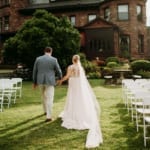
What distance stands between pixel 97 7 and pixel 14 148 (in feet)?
121

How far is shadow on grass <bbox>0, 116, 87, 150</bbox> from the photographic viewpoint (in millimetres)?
7840

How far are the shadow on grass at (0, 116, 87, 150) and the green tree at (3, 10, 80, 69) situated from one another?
715 inches

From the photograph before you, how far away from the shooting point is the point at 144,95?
8.41 meters

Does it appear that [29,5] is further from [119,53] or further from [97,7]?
[119,53]

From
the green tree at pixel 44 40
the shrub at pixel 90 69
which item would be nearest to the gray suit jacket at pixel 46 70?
the green tree at pixel 44 40

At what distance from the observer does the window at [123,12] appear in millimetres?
39781

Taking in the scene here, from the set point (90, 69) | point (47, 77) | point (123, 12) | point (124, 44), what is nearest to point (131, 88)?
point (47, 77)

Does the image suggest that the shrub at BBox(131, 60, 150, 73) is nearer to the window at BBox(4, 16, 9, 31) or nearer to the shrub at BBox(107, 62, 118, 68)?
the shrub at BBox(107, 62, 118, 68)

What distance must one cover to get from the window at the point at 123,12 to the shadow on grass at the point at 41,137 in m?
30.7

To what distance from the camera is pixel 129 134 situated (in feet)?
29.2

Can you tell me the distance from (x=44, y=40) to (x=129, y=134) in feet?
65.0

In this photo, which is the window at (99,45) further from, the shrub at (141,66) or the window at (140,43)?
the shrub at (141,66)

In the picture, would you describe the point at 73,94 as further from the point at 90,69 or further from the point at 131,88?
the point at 90,69

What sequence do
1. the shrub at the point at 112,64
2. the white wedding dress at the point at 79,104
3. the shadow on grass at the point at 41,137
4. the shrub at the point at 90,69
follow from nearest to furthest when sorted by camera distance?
1. the shadow on grass at the point at 41,137
2. the white wedding dress at the point at 79,104
3. the shrub at the point at 90,69
4. the shrub at the point at 112,64
